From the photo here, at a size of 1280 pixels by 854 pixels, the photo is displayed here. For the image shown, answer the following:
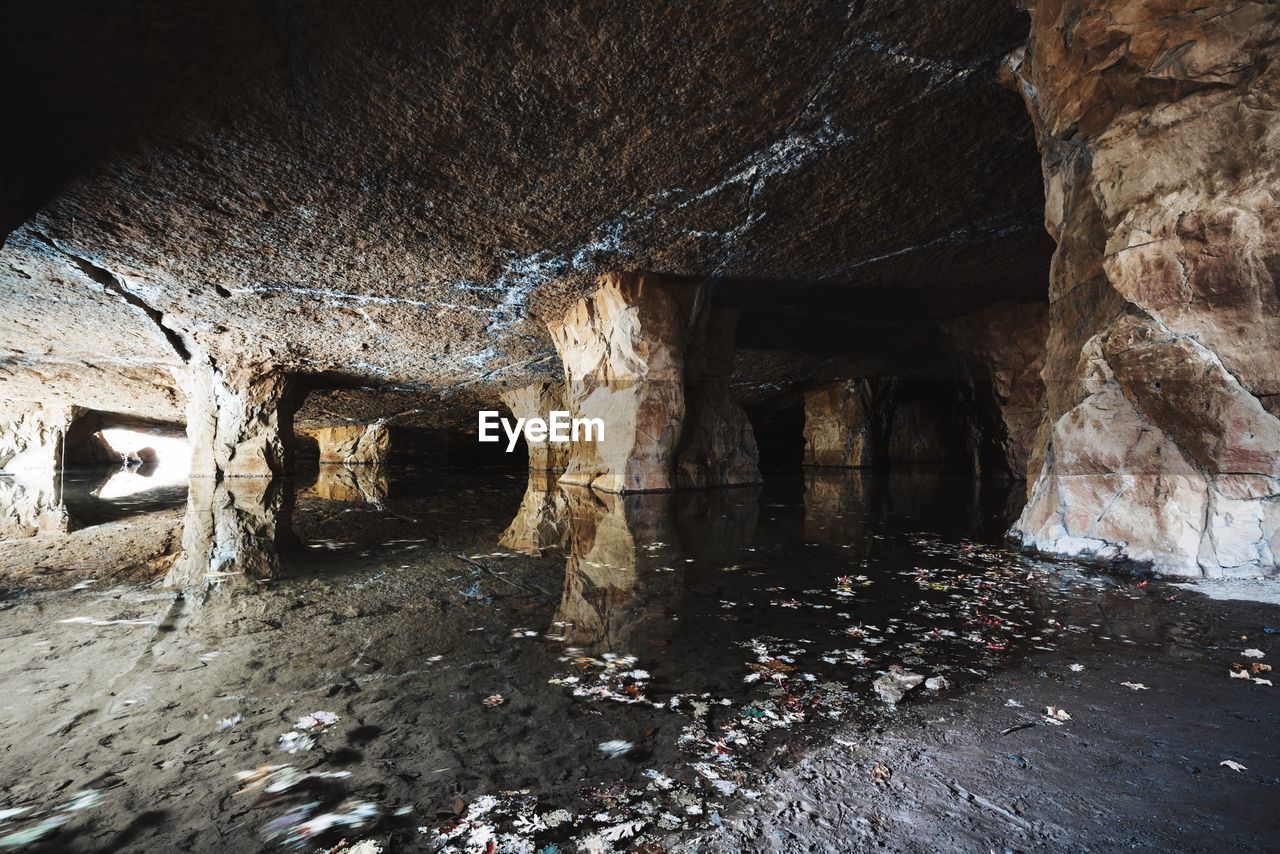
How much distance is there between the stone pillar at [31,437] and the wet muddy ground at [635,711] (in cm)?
1800

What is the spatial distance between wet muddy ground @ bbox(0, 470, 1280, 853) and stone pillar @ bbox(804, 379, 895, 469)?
12952 millimetres

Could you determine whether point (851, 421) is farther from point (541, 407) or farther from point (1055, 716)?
point (1055, 716)

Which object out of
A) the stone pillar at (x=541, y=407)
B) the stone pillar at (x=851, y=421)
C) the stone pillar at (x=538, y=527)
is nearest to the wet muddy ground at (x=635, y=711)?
the stone pillar at (x=538, y=527)

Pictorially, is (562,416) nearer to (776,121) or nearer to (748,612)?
(776,121)

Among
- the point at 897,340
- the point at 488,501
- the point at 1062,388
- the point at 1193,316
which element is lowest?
the point at 488,501

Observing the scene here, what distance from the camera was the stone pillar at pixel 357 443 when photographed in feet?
61.5

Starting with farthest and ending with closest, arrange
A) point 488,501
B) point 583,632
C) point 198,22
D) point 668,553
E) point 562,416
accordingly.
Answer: point 562,416
point 488,501
point 668,553
point 198,22
point 583,632

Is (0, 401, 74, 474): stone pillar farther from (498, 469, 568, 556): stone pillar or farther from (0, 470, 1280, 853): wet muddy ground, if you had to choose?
(0, 470, 1280, 853): wet muddy ground

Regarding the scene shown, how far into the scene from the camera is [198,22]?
3002 millimetres

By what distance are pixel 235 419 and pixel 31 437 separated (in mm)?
10466

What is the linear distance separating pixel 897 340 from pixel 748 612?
9777mm

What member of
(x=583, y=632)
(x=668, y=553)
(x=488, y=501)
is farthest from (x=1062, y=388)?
(x=488, y=501)

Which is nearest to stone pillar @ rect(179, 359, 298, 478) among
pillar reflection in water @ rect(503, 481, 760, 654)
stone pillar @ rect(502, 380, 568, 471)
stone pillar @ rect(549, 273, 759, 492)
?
stone pillar @ rect(502, 380, 568, 471)

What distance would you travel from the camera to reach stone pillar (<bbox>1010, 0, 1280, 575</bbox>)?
258 centimetres
